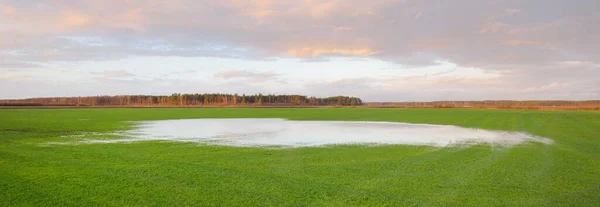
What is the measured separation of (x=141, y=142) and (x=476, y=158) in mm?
13280

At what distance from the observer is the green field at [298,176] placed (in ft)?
25.4

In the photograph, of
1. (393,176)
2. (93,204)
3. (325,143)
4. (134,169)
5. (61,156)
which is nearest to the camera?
(93,204)

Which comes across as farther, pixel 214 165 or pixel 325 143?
pixel 325 143

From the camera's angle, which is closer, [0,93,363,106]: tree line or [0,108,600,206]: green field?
[0,108,600,206]: green field

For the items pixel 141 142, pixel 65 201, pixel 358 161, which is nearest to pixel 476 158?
pixel 358 161

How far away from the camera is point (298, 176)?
32.2ft

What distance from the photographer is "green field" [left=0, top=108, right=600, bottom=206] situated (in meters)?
7.75

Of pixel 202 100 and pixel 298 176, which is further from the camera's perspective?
pixel 202 100

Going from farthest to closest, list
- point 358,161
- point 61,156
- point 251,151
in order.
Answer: point 251,151 < point 61,156 < point 358,161

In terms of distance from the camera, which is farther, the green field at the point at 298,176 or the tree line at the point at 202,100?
the tree line at the point at 202,100

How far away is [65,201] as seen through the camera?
753 cm

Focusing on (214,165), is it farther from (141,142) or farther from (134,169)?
(141,142)

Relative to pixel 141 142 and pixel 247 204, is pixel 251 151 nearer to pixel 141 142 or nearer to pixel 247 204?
pixel 141 142

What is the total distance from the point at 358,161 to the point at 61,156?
9.51 m
